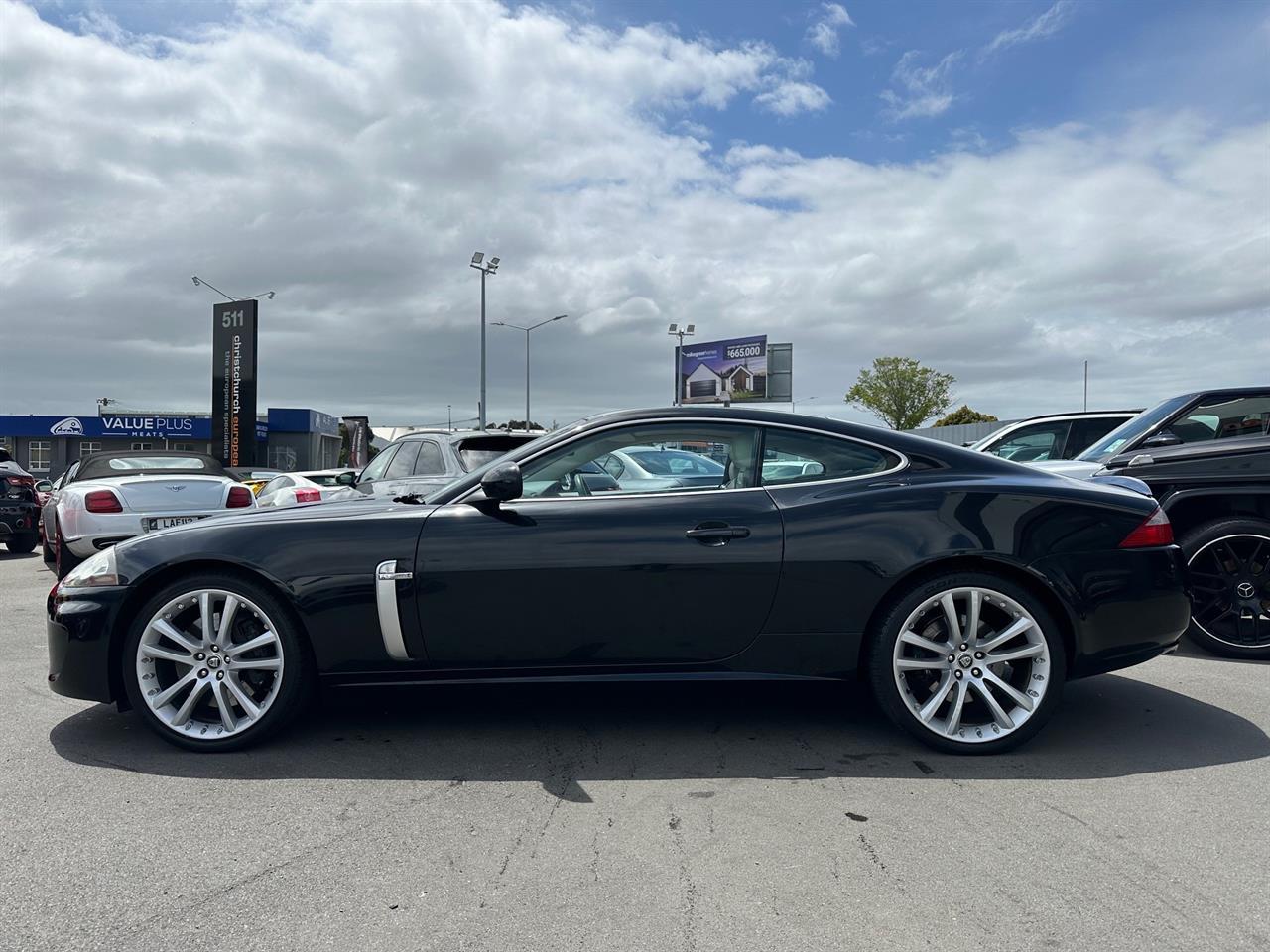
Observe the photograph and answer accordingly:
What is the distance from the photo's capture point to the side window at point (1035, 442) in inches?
398

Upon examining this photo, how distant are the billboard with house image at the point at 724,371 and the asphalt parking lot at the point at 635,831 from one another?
5173cm

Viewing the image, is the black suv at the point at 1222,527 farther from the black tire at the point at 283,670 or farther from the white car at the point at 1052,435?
the black tire at the point at 283,670

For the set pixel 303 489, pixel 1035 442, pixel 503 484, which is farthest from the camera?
pixel 303 489

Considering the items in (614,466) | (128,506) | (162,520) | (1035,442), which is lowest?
(162,520)

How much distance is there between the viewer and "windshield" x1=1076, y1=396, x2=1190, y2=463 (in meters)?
7.08

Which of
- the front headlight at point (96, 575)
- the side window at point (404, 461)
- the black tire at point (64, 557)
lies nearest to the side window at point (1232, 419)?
the side window at point (404, 461)

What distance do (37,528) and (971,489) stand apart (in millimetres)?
14217

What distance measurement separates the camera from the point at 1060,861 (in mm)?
2949

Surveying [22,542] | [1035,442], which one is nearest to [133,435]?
[22,542]

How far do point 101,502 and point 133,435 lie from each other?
54.5m

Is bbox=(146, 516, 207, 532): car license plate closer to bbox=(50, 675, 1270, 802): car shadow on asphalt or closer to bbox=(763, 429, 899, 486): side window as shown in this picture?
bbox=(50, 675, 1270, 802): car shadow on asphalt

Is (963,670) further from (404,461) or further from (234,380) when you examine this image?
(234,380)

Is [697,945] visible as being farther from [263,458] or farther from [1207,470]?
[263,458]

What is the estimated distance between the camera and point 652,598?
3891mm
